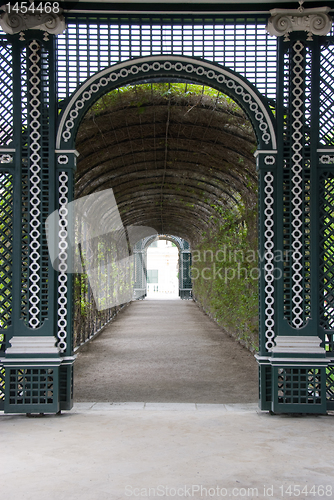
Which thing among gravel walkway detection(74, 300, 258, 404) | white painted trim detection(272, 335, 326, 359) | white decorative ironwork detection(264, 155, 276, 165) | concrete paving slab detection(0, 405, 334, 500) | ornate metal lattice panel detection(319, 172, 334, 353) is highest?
white decorative ironwork detection(264, 155, 276, 165)

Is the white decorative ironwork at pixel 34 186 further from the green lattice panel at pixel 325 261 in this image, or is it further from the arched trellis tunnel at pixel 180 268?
the arched trellis tunnel at pixel 180 268

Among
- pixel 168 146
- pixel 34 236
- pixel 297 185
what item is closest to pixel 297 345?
pixel 297 185

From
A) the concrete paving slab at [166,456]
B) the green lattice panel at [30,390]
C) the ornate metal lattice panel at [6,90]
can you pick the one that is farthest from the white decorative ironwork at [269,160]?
the green lattice panel at [30,390]

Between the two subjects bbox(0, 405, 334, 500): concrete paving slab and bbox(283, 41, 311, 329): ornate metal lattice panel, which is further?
bbox(283, 41, 311, 329): ornate metal lattice panel

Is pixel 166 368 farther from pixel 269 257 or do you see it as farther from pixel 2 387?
pixel 269 257

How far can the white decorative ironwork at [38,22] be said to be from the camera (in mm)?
5037

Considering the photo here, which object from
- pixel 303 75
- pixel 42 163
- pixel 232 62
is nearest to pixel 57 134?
pixel 42 163

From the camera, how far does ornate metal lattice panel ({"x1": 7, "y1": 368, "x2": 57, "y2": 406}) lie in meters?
4.94

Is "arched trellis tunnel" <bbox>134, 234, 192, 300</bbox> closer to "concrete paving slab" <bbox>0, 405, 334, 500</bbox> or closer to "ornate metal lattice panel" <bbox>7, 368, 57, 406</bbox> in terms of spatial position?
"ornate metal lattice panel" <bbox>7, 368, 57, 406</bbox>

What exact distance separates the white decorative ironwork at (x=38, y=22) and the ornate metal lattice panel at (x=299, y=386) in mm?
4347

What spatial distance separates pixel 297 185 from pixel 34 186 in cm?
284

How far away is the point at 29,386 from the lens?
4.99 metres

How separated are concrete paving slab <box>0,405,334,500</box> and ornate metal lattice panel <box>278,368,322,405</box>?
183 millimetres

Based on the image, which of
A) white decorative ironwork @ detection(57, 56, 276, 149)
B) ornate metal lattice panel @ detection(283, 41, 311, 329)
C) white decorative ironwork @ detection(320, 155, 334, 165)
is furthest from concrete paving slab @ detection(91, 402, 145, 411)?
white decorative ironwork @ detection(320, 155, 334, 165)
